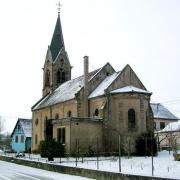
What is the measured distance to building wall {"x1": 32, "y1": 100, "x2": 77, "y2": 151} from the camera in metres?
52.4

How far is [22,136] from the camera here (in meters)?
77.0

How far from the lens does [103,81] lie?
52.8 meters

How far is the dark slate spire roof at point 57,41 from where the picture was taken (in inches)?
2813

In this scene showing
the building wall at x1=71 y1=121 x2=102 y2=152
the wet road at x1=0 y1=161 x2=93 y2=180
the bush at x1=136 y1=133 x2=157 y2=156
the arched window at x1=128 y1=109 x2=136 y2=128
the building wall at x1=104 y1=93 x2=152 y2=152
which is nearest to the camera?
the wet road at x1=0 y1=161 x2=93 y2=180

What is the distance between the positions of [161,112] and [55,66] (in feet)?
98.6

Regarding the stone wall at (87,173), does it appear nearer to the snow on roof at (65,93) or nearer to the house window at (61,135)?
the house window at (61,135)

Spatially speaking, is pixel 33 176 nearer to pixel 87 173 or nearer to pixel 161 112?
pixel 87 173

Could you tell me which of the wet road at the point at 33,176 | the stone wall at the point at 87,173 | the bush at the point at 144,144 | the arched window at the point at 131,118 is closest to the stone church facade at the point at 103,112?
the arched window at the point at 131,118

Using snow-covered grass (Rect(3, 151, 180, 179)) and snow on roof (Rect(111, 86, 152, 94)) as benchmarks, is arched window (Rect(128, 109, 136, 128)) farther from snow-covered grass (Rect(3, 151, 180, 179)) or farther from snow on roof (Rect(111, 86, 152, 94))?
snow-covered grass (Rect(3, 151, 180, 179))

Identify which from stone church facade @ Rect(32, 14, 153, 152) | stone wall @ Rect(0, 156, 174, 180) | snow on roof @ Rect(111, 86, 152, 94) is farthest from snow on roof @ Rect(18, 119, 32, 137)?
stone wall @ Rect(0, 156, 174, 180)

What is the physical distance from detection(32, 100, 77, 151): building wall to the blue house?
354 inches

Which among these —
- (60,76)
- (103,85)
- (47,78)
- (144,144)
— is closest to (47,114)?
(60,76)

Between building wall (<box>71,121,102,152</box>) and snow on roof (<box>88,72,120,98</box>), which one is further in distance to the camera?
snow on roof (<box>88,72,120,98</box>)

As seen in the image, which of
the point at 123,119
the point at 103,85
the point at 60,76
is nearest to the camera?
the point at 123,119
